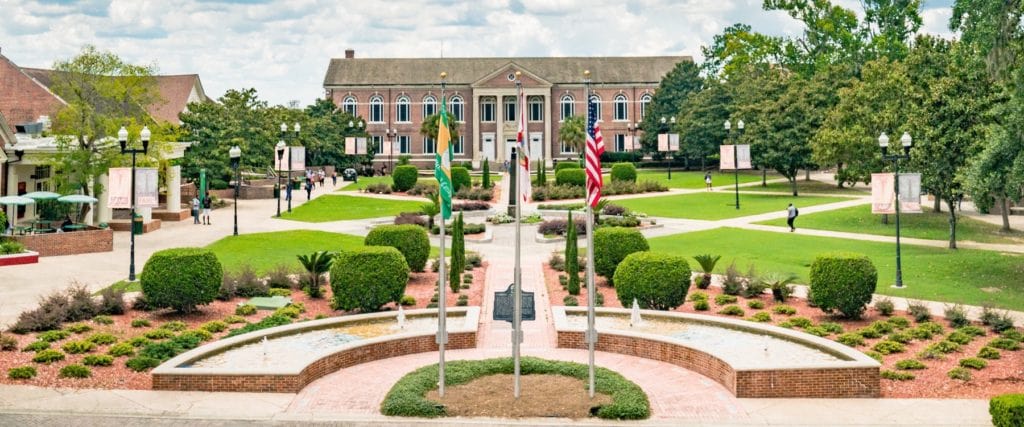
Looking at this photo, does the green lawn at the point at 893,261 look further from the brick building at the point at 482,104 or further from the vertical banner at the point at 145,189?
the brick building at the point at 482,104

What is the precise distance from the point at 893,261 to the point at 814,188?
32617 millimetres

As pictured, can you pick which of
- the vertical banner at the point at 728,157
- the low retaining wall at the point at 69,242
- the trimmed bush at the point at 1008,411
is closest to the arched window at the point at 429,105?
the vertical banner at the point at 728,157

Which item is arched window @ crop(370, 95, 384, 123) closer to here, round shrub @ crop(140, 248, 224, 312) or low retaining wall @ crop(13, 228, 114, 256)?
low retaining wall @ crop(13, 228, 114, 256)

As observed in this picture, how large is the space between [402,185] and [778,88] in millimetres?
25076

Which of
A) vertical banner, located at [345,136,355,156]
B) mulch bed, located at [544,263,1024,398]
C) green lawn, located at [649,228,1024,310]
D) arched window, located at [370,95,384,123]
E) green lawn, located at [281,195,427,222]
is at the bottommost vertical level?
mulch bed, located at [544,263,1024,398]

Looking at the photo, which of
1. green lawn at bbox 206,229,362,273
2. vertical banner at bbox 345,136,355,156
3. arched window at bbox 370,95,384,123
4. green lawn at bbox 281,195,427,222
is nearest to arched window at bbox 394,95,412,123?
arched window at bbox 370,95,384,123

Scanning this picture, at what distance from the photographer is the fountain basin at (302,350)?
53.9 feet

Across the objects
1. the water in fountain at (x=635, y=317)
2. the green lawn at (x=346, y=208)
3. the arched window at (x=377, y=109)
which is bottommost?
the water in fountain at (x=635, y=317)

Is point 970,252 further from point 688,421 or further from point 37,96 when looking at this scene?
point 37,96

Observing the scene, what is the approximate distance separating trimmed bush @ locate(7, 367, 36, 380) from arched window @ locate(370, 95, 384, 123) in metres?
79.7

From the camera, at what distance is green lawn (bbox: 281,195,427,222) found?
4984 centimetres

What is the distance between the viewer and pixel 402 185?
63.2m

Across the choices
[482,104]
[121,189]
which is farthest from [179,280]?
[482,104]

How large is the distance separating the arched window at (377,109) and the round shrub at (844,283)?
253ft
